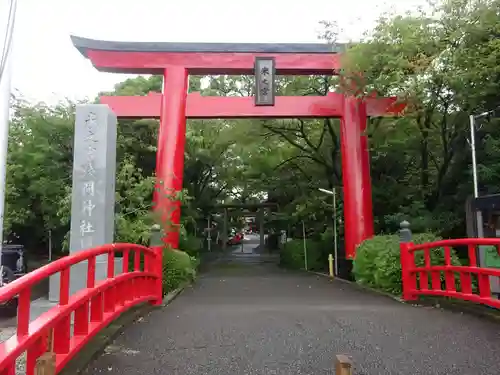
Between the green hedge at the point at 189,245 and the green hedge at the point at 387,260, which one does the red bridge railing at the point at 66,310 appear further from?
the green hedge at the point at 189,245

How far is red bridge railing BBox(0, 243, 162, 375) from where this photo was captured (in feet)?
8.59

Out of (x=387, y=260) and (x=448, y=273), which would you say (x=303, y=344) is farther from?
(x=387, y=260)

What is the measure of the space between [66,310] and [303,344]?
2.16m

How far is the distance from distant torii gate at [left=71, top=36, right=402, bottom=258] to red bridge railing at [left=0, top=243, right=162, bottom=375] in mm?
7672

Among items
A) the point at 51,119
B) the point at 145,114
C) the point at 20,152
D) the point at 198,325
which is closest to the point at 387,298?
the point at 198,325

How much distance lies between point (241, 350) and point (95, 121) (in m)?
5.11

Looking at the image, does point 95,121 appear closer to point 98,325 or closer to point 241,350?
point 98,325

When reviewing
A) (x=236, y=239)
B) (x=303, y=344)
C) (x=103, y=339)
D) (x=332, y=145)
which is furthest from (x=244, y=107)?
(x=236, y=239)

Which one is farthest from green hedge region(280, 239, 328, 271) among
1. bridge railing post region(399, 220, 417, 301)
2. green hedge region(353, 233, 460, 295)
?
bridge railing post region(399, 220, 417, 301)

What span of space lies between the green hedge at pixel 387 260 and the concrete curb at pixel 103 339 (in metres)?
4.58

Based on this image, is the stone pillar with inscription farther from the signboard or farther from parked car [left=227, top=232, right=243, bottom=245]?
parked car [left=227, top=232, right=243, bottom=245]

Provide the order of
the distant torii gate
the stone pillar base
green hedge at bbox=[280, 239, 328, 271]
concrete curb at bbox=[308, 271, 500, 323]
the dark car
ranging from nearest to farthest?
1. concrete curb at bbox=[308, 271, 500, 323]
2. the stone pillar base
3. the dark car
4. the distant torii gate
5. green hedge at bbox=[280, 239, 328, 271]

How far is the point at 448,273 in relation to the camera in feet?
20.5

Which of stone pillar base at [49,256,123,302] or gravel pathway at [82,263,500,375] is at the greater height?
stone pillar base at [49,256,123,302]
